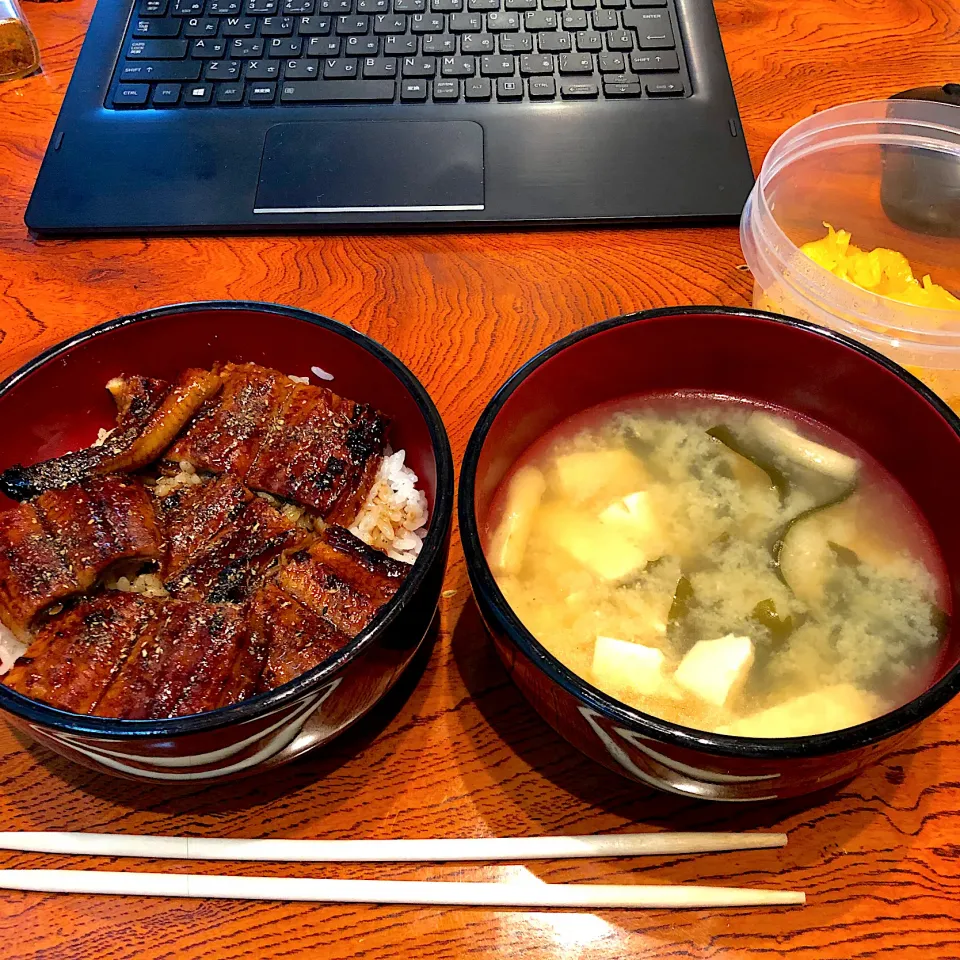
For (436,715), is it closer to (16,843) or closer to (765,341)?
(16,843)

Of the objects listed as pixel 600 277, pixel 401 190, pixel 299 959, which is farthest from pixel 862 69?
pixel 299 959

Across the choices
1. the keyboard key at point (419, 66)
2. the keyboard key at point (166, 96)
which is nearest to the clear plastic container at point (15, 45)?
the keyboard key at point (166, 96)

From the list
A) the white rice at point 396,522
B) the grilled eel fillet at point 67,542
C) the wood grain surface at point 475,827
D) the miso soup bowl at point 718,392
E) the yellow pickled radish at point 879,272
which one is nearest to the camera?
the miso soup bowl at point 718,392

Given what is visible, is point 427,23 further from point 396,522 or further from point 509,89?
point 396,522

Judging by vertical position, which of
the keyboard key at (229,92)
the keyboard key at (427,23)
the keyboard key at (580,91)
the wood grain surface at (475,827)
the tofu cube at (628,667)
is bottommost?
the wood grain surface at (475,827)

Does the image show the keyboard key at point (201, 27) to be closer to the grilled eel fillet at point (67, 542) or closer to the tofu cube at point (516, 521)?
the grilled eel fillet at point (67, 542)

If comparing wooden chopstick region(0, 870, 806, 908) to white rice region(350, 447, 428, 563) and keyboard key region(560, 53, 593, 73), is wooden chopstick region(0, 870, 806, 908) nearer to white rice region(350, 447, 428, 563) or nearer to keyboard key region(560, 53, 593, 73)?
white rice region(350, 447, 428, 563)
